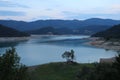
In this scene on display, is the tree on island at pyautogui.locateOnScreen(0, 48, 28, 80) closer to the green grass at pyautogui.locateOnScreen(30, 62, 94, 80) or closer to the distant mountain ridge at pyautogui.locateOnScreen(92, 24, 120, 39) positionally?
the green grass at pyautogui.locateOnScreen(30, 62, 94, 80)

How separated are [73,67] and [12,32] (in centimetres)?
13136

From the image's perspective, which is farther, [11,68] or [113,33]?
[113,33]

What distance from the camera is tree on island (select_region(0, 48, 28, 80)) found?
779 cm

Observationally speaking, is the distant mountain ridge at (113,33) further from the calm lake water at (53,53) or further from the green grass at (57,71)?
the green grass at (57,71)

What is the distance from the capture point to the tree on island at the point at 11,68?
7.79 meters

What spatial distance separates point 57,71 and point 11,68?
2908 cm

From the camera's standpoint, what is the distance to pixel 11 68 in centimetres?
790

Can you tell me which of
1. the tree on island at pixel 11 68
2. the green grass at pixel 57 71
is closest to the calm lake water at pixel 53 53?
the green grass at pixel 57 71

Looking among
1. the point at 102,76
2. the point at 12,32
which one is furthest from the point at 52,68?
the point at 12,32

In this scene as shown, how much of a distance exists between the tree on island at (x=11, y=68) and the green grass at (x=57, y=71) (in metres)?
23.2

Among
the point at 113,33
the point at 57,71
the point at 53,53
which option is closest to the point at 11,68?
the point at 57,71

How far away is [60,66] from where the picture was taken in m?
38.8

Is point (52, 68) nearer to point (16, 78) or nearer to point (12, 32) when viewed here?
point (16, 78)

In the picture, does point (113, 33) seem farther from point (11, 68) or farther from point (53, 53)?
point (11, 68)
